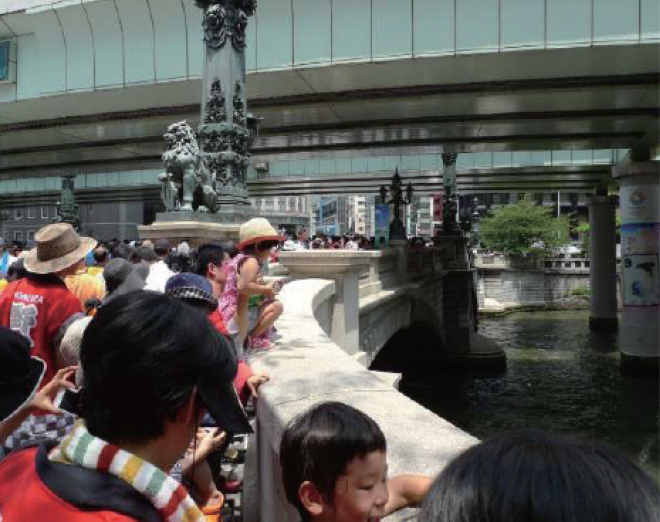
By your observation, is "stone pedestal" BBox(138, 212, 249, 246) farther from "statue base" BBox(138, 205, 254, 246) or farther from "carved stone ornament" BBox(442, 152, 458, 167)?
"carved stone ornament" BBox(442, 152, 458, 167)

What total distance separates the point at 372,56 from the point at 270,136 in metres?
7.88

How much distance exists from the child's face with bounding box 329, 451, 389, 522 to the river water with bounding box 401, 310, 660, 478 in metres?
14.5

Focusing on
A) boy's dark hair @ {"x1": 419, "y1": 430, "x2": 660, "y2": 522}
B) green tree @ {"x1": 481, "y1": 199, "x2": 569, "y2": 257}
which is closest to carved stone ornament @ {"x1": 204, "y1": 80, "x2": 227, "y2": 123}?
boy's dark hair @ {"x1": 419, "y1": 430, "x2": 660, "y2": 522}

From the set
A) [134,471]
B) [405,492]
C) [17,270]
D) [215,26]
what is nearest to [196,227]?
[215,26]

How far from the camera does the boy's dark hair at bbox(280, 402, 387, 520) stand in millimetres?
1834

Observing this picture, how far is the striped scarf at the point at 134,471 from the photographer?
49.4 inches

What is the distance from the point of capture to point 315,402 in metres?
2.93

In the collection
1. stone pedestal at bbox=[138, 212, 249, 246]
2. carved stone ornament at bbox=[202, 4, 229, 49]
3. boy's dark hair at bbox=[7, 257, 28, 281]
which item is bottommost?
boy's dark hair at bbox=[7, 257, 28, 281]

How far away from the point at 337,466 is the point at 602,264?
131 feet

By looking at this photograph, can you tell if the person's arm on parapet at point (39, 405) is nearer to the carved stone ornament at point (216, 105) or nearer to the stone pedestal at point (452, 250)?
the carved stone ornament at point (216, 105)

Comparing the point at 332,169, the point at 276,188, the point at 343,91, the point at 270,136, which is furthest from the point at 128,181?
the point at 343,91

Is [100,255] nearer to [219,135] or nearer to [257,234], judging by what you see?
[219,135]

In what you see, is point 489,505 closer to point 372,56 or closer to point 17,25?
point 372,56

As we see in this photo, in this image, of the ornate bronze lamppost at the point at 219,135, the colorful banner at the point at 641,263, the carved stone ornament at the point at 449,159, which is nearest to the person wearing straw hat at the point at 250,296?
the ornate bronze lamppost at the point at 219,135
